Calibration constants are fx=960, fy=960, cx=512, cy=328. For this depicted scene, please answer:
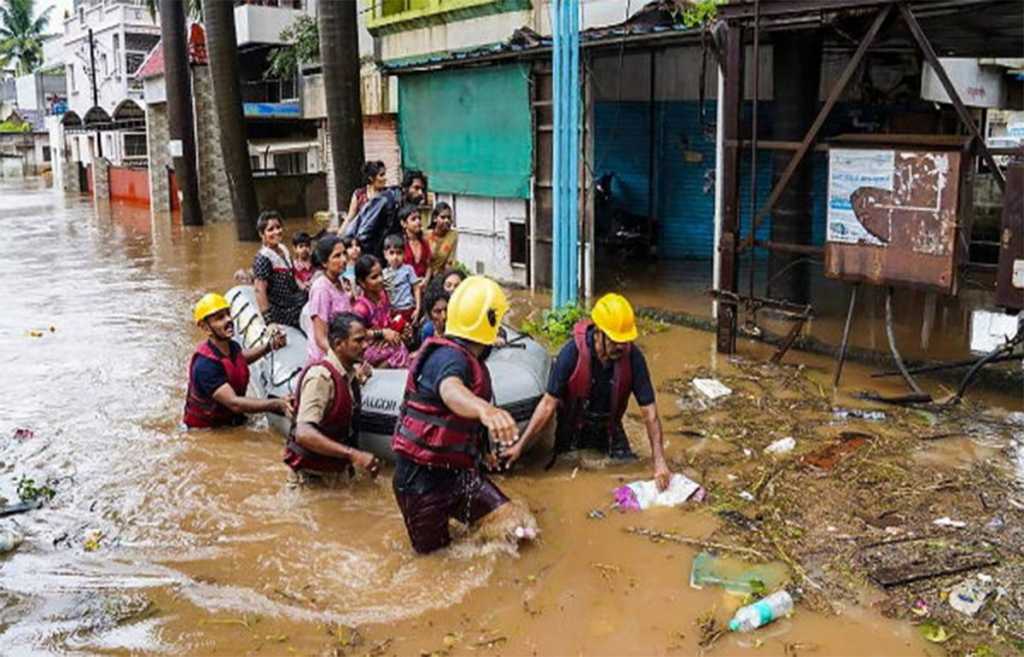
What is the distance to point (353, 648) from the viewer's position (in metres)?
4.22

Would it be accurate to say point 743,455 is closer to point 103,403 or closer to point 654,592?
point 654,592

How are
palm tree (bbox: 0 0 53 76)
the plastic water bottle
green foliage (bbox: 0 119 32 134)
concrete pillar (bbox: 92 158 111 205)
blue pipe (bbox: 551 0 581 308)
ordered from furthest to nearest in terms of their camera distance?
palm tree (bbox: 0 0 53 76) → green foliage (bbox: 0 119 32 134) → concrete pillar (bbox: 92 158 111 205) → blue pipe (bbox: 551 0 581 308) → the plastic water bottle

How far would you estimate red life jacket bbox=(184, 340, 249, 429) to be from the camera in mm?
6820

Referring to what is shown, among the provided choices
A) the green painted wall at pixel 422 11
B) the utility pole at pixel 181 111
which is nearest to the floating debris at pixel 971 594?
the green painted wall at pixel 422 11

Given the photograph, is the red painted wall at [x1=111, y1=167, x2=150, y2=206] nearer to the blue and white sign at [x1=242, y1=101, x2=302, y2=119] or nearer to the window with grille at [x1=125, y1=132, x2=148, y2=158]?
the window with grille at [x1=125, y1=132, x2=148, y2=158]

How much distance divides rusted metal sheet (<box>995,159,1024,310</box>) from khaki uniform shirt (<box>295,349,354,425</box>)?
185 inches

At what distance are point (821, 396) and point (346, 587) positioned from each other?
433 cm

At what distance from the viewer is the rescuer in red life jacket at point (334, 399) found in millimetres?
5191

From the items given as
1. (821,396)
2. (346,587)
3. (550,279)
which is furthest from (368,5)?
(346,587)

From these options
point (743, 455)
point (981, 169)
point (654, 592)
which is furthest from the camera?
point (981, 169)

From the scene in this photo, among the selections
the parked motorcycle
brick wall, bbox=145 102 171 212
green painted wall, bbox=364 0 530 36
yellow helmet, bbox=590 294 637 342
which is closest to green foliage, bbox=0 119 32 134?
brick wall, bbox=145 102 171 212

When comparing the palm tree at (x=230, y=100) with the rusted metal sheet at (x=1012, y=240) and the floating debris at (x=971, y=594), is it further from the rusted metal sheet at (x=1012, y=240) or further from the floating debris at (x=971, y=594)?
the floating debris at (x=971, y=594)

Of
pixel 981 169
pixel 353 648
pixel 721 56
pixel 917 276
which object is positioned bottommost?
pixel 353 648

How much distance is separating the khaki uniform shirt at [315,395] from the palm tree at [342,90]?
8.73 meters
